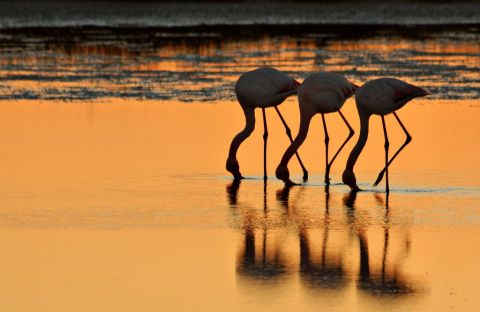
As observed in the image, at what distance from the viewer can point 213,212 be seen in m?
10.7

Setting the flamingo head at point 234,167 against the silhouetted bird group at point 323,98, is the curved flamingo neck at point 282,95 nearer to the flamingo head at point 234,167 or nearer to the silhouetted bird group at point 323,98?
the silhouetted bird group at point 323,98

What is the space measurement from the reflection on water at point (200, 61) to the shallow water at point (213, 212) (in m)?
0.40

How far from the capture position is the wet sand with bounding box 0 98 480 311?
7789 mm

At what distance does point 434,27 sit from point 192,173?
31220 millimetres

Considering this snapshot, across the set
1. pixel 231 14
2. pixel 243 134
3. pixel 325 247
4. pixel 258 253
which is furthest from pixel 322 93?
pixel 231 14

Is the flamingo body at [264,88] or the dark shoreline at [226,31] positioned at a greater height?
the dark shoreline at [226,31]

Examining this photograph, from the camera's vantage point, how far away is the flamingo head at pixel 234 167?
1270 centimetres

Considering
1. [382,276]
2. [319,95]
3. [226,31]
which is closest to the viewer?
[382,276]

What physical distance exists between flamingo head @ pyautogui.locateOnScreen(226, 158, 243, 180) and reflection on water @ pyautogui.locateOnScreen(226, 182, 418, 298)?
1.20m

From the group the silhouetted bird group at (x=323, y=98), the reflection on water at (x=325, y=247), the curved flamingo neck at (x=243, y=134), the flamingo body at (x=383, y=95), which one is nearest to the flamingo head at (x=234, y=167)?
the silhouetted bird group at (x=323, y=98)

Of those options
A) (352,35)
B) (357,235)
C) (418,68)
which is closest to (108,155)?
(357,235)

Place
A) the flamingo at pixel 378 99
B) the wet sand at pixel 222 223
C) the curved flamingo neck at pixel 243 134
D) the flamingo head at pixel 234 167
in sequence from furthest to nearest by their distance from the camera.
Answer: the curved flamingo neck at pixel 243 134 → the flamingo head at pixel 234 167 → the flamingo at pixel 378 99 → the wet sand at pixel 222 223

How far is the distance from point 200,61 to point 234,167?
15.5 meters

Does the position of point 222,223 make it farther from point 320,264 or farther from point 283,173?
point 283,173
